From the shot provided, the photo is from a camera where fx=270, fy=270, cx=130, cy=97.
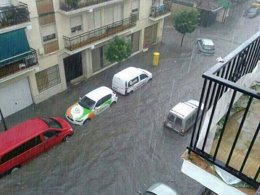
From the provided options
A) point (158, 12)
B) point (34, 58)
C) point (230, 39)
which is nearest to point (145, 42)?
point (158, 12)

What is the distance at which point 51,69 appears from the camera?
714 inches

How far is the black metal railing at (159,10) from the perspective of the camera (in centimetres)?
2384

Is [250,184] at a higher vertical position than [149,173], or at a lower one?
higher

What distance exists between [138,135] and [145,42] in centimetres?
1230

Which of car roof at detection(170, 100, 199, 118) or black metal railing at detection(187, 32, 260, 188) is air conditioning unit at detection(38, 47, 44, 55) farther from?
black metal railing at detection(187, 32, 260, 188)

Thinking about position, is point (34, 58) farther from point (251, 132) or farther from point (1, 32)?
point (251, 132)

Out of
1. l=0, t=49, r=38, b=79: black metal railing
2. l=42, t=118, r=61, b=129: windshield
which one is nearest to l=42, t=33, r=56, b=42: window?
l=0, t=49, r=38, b=79: black metal railing

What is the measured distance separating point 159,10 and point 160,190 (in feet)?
55.3

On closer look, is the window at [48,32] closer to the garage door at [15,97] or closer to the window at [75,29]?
the window at [75,29]

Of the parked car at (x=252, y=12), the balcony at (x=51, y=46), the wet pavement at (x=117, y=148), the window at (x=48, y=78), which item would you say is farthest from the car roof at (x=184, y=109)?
the parked car at (x=252, y=12)

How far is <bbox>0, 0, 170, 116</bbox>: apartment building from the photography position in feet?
47.8

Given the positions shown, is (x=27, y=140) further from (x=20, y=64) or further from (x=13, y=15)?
(x=13, y=15)

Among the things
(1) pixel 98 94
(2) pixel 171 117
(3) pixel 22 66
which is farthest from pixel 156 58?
(3) pixel 22 66

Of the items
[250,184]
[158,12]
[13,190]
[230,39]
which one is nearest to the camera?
[250,184]
